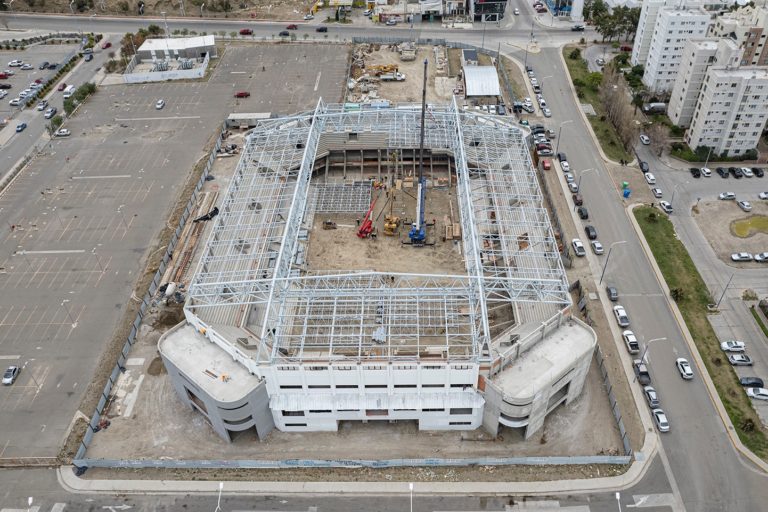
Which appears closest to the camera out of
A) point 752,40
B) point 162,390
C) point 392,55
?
point 162,390

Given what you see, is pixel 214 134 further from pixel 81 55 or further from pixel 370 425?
pixel 370 425

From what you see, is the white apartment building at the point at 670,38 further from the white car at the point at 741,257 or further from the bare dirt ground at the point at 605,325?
the white car at the point at 741,257

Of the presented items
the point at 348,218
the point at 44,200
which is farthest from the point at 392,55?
the point at 44,200

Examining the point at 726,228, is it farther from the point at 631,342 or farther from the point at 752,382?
the point at 631,342

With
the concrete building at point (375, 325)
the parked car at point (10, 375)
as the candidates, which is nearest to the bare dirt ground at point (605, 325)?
the concrete building at point (375, 325)

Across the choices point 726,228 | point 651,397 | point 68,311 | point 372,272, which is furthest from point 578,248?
point 68,311

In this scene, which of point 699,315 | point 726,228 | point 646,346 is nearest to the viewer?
point 646,346

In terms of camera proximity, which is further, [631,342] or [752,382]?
[631,342]

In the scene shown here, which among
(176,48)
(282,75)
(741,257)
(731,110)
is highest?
(731,110)
